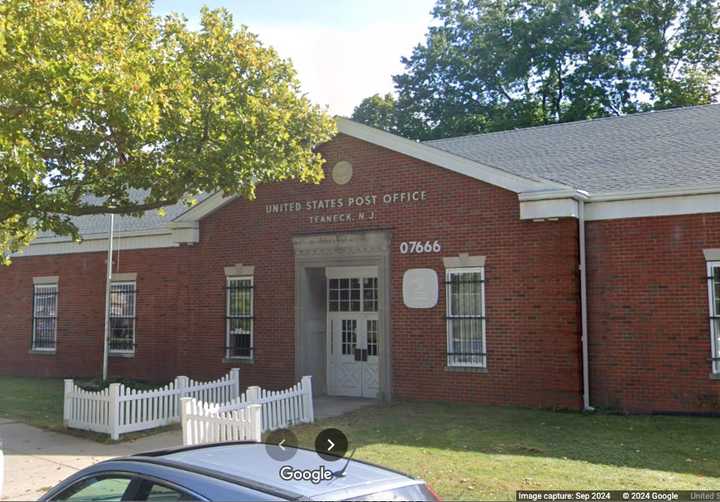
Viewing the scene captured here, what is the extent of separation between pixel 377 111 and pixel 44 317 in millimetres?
25956

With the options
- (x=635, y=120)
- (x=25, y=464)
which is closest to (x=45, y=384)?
(x=25, y=464)

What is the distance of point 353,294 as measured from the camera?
1675 centimetres

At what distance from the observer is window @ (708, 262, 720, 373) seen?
40.8 feet

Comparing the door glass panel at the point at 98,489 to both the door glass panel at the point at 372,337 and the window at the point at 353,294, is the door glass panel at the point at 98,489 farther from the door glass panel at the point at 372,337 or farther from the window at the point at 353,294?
the window at the point at 353,294

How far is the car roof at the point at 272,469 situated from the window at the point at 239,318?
1245cm

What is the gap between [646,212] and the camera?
13.0 metres

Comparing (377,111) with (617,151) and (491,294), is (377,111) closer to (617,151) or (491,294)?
(617,151)

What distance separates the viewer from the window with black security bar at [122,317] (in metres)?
20.1

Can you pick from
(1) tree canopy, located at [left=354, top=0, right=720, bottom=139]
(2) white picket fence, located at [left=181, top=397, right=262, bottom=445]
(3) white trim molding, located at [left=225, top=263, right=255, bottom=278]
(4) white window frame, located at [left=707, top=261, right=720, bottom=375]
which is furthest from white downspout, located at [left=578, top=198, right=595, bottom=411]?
(1) tree canopy, located at [left=354, top=0, right=720, bottom=139]

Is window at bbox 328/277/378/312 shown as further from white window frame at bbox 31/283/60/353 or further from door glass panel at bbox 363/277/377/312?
white window frame at bbox 31/283/60/353

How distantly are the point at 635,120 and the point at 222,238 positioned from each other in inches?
426

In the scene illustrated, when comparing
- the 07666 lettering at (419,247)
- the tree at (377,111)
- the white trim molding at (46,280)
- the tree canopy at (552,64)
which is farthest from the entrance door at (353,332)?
the tree at (377,111)

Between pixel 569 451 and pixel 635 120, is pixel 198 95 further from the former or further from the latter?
pixel 635 120

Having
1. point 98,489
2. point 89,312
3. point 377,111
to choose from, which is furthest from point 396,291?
point 377,111
